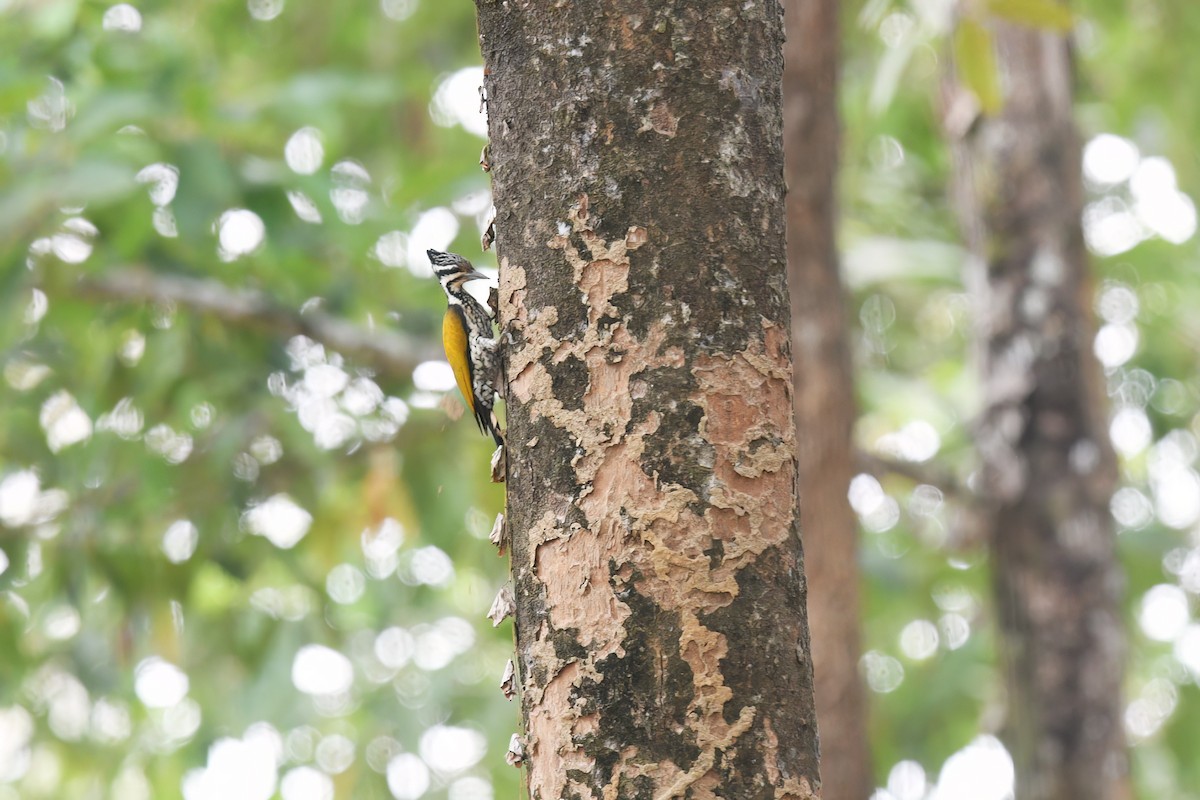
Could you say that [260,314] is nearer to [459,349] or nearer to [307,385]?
[307,385]

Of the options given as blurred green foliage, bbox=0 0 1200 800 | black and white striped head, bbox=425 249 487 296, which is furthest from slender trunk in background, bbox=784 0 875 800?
black and white striped head, bbox=425 249 487 296

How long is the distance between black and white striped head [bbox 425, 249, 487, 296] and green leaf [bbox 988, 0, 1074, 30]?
5.49ft

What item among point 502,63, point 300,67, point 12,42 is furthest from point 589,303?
point 300,67

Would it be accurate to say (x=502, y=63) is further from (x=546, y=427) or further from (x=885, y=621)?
(x=885, y=621)

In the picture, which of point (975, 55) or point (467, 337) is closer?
point (467, 337)

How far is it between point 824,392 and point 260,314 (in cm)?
259

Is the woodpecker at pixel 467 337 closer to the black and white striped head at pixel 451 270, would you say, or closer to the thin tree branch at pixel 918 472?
the black and white striped head at pixel 451 270

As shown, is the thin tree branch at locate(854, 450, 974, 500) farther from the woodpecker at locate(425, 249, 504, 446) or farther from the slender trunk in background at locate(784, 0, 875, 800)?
the woodpecker at locate(425, 249, 504, 446)

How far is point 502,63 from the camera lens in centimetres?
214

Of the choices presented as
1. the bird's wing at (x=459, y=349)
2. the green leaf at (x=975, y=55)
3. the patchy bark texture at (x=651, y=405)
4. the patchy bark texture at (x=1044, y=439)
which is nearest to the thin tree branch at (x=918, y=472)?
the patchy bark texture at (x=1044, y=439)

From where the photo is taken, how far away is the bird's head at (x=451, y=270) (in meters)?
4.03

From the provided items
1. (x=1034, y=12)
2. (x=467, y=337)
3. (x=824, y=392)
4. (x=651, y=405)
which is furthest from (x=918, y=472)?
(x=651, y=405)

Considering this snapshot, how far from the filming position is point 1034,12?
366 centimetres

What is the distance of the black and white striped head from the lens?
4.03 m
